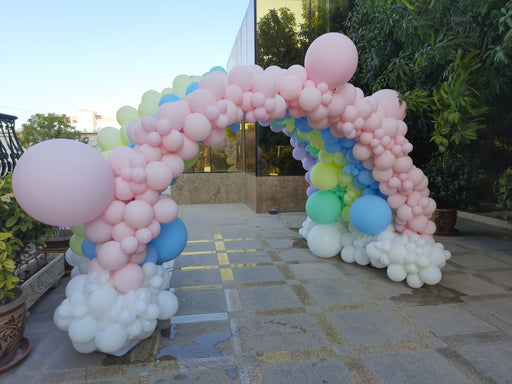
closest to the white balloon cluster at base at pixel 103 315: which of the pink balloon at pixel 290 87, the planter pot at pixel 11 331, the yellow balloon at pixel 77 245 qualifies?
the planter pot at pixel 11 331

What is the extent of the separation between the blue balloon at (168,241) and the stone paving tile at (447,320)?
7.55 feet

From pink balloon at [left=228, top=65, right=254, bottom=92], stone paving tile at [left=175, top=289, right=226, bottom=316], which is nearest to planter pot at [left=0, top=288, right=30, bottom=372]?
stone paving tile at [left=175, top=289, right=226, bottom=316]

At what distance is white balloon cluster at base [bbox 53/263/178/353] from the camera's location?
8.39 feet

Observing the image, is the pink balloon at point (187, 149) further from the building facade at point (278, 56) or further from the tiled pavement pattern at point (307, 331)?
the building facade at point (278, 56)

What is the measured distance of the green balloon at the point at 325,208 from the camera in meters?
4.95

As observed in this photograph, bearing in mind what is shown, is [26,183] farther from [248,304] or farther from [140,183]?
[248,304]

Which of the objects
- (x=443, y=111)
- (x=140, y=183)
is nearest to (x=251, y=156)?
(x=443, y=111)

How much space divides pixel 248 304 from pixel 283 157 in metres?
5.64

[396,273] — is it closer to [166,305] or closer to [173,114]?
[166,305]

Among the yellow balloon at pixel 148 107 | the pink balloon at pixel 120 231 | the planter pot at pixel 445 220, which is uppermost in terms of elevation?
the yellow balloon at pixel 148 107

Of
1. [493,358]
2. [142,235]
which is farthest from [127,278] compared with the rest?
[493,358]

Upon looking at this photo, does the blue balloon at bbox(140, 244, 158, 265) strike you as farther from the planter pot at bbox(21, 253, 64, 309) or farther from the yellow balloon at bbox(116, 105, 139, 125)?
the yellow balloon at bbox(116, 105, 139, 125)

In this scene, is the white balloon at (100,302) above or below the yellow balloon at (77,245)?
below

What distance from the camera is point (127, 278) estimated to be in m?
2.75
